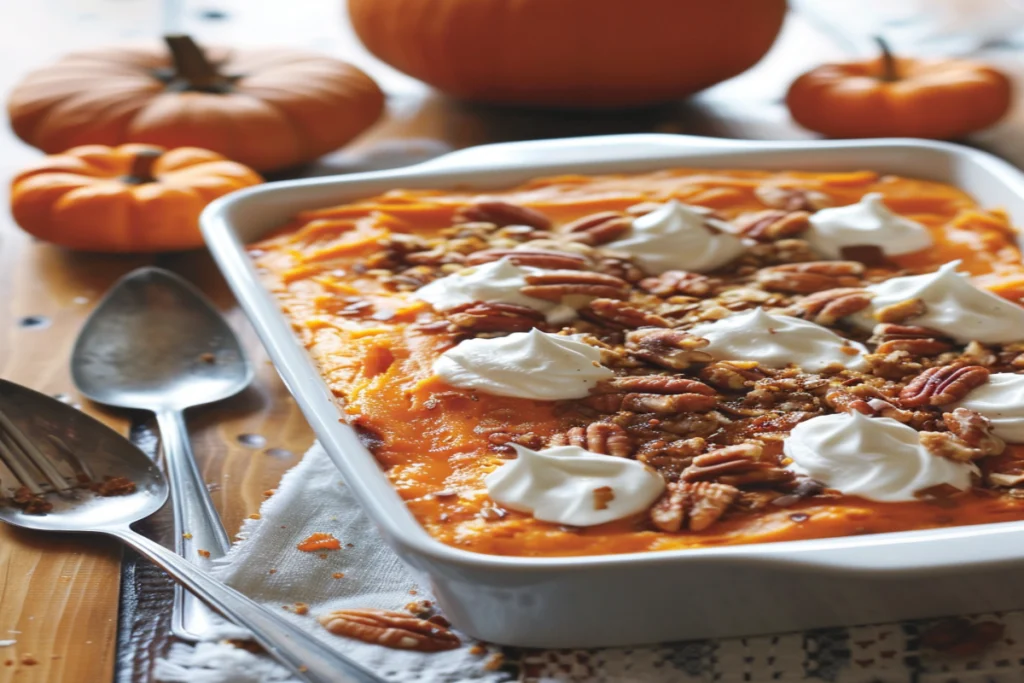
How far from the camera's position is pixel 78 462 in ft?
4.60

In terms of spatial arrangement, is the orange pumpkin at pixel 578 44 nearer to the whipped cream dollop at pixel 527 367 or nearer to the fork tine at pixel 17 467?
the whipped cream dollop at pixel 527 367

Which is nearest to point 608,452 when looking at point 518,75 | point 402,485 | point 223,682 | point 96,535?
point 402,485

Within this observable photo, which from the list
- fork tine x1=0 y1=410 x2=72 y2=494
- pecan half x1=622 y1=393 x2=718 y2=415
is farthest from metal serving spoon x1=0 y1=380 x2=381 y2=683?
pecan half x1=622 y1=393 x2=718 y2=415

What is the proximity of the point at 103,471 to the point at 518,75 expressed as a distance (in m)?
1.37

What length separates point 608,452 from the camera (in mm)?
1252

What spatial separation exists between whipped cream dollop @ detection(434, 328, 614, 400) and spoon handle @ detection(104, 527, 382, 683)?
35cm

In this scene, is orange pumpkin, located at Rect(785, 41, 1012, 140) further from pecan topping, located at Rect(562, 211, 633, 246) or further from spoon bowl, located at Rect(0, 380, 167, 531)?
spoon bowl, located at Rect(0, 380, 167, 531)

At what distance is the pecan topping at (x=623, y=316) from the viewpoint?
153 centimetres

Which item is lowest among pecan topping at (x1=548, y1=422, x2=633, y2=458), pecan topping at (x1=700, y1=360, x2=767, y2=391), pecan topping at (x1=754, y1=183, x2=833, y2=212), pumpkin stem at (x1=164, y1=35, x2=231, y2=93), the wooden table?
the wooden table

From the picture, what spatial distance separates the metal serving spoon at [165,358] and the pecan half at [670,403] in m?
0.47

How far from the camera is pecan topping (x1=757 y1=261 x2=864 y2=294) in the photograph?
1.64m

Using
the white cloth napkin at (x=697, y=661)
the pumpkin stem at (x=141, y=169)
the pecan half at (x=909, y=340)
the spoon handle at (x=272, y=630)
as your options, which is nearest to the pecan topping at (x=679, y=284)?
the pecan half at (x=909, y=340)

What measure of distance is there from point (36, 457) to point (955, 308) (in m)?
1.06

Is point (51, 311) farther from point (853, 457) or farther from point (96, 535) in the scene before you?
point (853, 457)
